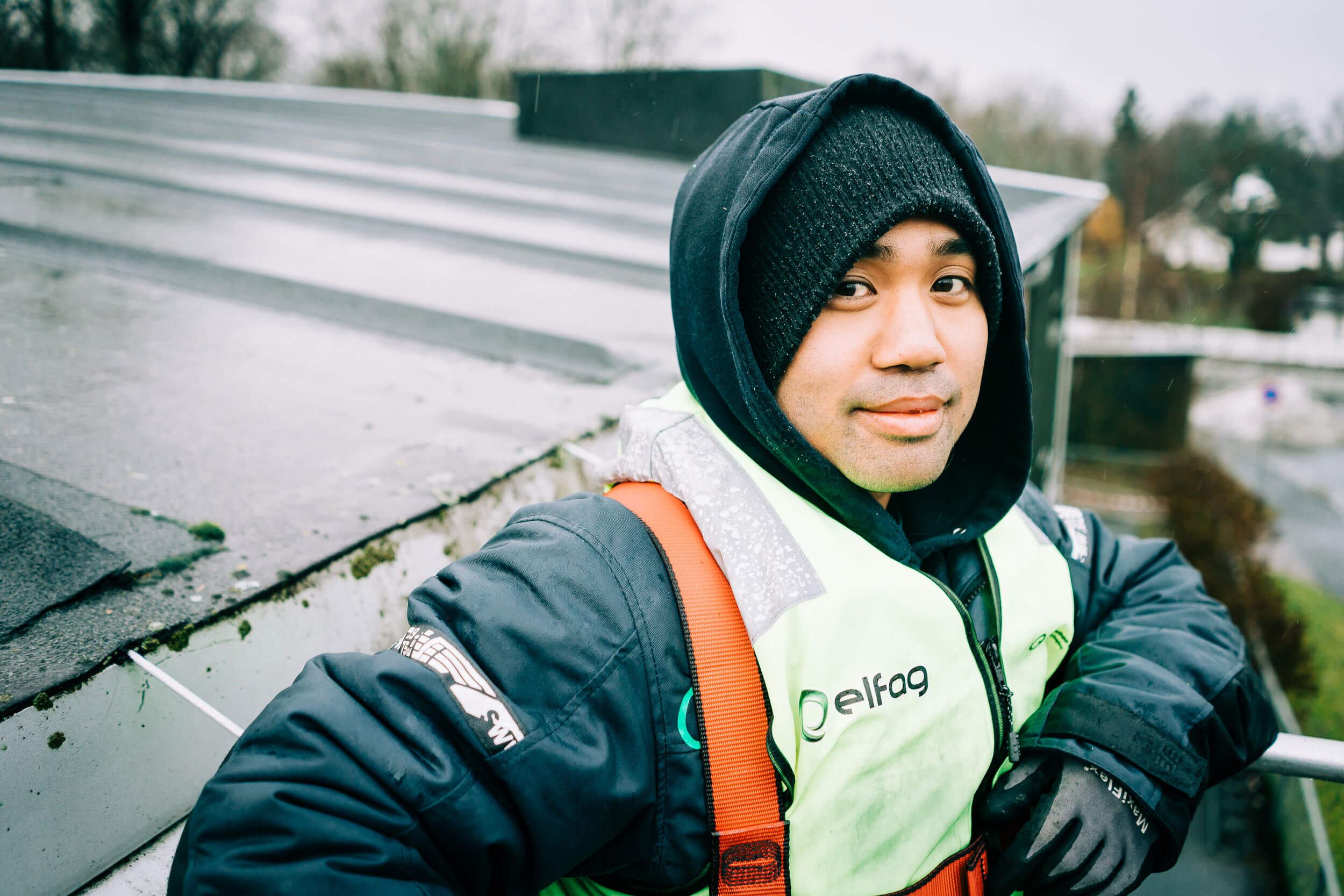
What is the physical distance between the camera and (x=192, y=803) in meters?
1.14

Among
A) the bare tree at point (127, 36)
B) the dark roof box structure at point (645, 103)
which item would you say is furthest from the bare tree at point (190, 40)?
the dark roof box structure at point (645, 103)

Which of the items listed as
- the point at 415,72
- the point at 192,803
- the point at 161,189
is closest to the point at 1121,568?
the point at 192,803

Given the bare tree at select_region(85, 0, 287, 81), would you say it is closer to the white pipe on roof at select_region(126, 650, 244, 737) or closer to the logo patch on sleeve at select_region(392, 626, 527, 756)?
the white pipe on roof at select_region(126, 650, 244, 737)

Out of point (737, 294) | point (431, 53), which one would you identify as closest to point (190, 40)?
point (431, 53)

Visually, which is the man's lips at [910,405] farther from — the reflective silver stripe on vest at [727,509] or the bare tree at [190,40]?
the bare tree at [190,40]

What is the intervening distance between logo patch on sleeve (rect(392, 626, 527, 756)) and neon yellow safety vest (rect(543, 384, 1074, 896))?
13.5 inches

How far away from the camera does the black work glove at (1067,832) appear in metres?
1.25

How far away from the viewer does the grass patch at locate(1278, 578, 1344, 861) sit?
37.2 feet

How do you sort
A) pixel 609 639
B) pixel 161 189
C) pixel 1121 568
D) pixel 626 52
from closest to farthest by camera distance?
1. pixel 609 639
2. pixel 1121 568
3. pixel 161 189
4. pixel 626 52

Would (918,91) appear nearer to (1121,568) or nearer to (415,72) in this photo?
(1121,568)

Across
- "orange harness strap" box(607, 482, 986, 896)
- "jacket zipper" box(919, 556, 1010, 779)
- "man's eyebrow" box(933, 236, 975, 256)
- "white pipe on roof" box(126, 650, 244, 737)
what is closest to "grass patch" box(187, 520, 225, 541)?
"white pipe on roof" box(126, 650, 244, 737)

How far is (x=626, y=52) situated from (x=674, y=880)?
92.4 feet

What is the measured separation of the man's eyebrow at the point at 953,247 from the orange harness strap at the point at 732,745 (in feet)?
2.08

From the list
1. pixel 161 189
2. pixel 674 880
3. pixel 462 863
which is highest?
pixel 161 189
